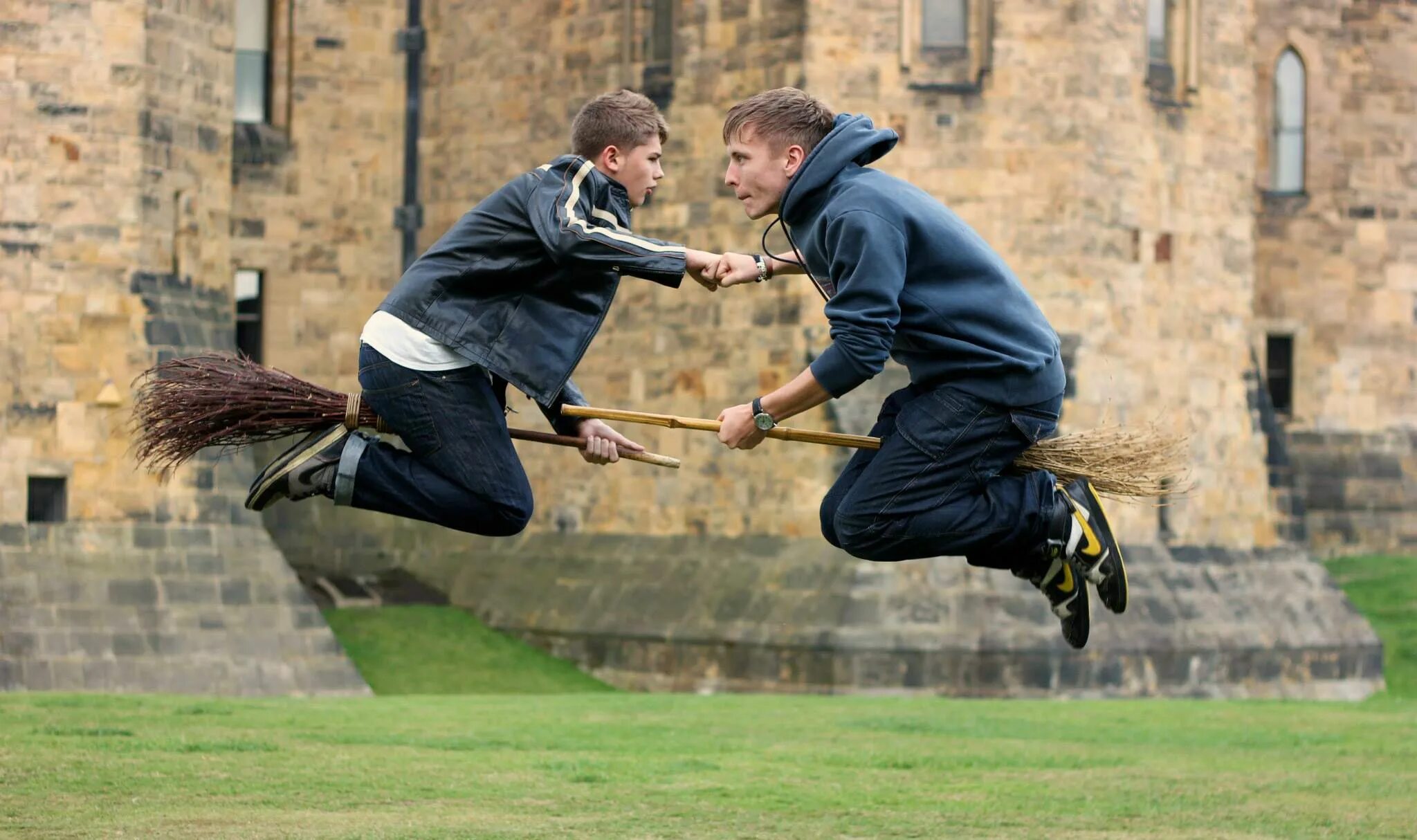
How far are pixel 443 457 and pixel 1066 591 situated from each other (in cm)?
246

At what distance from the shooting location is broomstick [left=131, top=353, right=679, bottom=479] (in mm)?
9773

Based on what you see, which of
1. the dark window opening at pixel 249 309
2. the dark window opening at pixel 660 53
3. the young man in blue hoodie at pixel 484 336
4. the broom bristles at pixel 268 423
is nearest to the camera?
the young man in blue hoodie at pixel 484 336

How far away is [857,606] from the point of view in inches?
818

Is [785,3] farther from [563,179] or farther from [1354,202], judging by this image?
[563,179]

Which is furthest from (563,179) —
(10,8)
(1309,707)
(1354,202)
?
(1354,202)

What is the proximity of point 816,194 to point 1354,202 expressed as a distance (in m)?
20.5

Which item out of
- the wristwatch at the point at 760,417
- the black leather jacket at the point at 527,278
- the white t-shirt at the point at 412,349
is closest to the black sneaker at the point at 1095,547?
the wristwatch at the point at 760,417

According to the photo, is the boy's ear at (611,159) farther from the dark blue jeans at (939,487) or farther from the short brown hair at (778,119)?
the dark blue jeans at (939,487)

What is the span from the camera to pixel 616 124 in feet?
31.1

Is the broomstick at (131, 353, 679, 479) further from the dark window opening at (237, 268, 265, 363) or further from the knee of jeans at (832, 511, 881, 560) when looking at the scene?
the dark window opening at (237, 268, 265, 363)

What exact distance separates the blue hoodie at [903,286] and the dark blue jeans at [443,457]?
132 centimetres

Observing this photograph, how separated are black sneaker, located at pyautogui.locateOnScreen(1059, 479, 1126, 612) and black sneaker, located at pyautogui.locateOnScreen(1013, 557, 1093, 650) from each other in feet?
0.22

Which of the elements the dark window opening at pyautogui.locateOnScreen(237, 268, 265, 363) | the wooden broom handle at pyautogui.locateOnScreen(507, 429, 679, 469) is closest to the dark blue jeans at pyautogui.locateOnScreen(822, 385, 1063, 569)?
the wooden broom handle at pyautogui.locateOnScreen(507, 429, 679, 469)

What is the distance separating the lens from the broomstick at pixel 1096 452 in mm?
9352
